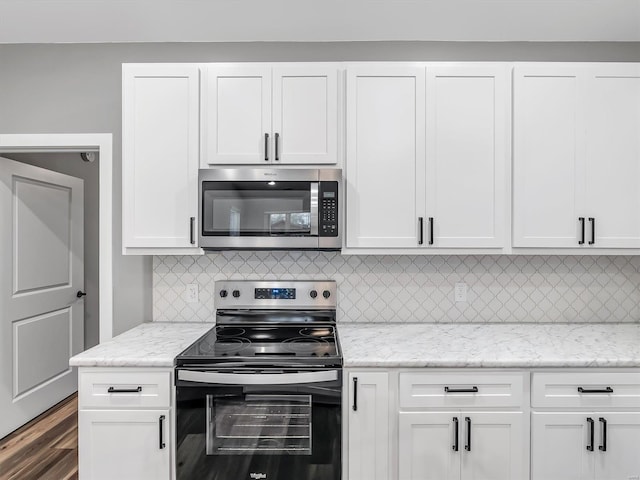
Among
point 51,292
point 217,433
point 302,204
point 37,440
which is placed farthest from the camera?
point 51,292

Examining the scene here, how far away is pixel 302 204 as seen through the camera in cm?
207

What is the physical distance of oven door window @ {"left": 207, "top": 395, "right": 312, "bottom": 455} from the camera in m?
1.76

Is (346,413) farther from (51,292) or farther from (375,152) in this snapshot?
(51,292)

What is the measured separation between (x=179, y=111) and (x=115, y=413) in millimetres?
1517

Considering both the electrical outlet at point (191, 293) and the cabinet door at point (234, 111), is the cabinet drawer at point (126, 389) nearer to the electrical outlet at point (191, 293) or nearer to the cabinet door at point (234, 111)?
the electrical outlet at point (191, 293)

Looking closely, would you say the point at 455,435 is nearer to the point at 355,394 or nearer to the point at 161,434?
the point at 355,394

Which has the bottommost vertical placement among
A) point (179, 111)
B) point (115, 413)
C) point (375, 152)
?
point (115, 413)

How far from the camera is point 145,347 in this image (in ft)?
6.38

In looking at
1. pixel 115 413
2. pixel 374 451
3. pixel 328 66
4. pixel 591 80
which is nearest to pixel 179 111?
pixel 328 66

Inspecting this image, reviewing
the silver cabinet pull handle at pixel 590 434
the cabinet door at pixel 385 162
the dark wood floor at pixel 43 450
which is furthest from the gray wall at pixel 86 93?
the silver cabinet pull handle at pixel 590 434

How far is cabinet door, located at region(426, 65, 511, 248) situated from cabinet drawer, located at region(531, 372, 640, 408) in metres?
0.73

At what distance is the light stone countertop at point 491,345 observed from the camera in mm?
1790

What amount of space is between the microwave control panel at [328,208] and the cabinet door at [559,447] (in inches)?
50.9

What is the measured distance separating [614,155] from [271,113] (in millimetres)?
1838
